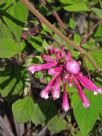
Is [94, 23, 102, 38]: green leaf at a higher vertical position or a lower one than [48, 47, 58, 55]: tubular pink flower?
lower

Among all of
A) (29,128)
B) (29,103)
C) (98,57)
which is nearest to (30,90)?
(29,103)

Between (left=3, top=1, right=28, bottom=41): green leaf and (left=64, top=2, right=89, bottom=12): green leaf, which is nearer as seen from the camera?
(left=3, top=1, right=28, bottom=41): green leaf

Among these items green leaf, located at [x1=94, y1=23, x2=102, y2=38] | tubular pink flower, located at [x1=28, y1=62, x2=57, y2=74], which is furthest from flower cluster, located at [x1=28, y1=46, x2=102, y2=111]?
green leaf, located at [x1=94, y1=23, x2=102, y2=38]

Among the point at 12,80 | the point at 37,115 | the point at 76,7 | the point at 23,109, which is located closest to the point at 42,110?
the point at 37,115

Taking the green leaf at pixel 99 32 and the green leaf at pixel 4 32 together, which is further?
the green leaf at pixel 99 32

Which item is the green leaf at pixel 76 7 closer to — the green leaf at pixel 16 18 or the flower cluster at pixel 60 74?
the green leaf at pixel 16 18

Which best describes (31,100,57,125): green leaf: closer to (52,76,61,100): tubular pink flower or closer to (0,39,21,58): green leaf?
(0,39,21,58): green leaf

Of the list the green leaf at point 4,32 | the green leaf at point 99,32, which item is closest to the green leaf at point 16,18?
the green leaf at point 4,32
